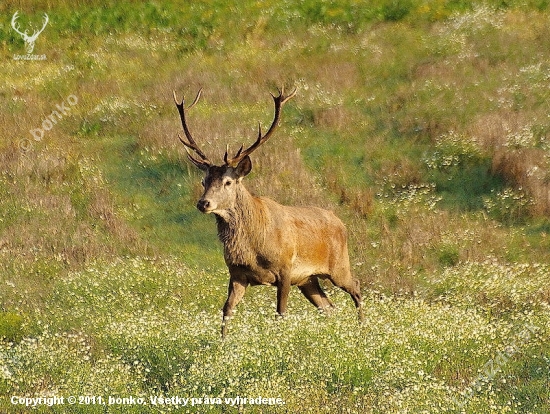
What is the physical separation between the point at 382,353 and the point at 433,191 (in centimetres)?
711

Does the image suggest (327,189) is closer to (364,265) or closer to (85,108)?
(364,265)

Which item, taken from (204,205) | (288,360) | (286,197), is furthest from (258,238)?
(286,197)

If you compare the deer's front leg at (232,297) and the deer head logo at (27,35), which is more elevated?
the deer head logo at (27,35)

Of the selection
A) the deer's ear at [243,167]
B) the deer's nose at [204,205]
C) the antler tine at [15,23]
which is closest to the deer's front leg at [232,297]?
the deer's nose at [204,205]

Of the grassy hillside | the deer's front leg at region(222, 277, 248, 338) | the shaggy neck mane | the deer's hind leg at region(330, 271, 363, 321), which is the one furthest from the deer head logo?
the deer's front leg at region(222, 277, 248, 338)

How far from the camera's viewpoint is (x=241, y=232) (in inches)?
376

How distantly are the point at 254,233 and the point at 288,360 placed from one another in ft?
5.75

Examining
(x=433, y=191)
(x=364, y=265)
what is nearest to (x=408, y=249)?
(x=364, y=265)

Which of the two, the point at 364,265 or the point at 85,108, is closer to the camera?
the point at 364,265

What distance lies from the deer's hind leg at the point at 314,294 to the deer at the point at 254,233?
279 mm

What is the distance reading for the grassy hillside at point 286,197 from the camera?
8.10 m

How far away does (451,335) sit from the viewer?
29.1 feet

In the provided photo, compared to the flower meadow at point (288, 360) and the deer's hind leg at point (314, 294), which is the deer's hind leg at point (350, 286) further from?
the flower meadow at point (288, 360)

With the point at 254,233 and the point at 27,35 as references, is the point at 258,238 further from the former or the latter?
the point at 27,35
